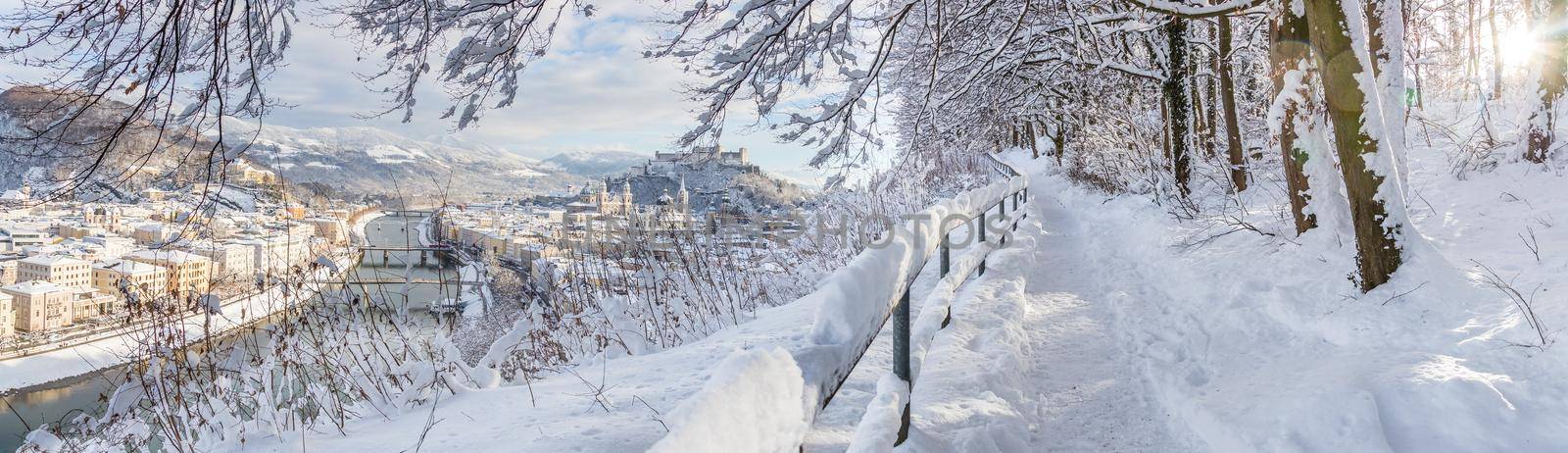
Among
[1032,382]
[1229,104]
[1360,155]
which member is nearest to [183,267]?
[1032,382]

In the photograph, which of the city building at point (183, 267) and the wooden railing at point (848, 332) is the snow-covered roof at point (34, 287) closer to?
the city building at point (183, 267)

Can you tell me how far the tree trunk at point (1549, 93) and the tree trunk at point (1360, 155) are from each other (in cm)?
487

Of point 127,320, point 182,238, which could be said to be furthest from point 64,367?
point 127,320

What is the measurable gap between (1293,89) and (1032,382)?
3369mm

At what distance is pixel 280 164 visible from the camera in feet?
14.4

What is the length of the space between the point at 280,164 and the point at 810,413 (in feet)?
15.2

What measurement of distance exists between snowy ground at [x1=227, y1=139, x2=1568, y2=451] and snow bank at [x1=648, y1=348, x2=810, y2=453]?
1.39 feet

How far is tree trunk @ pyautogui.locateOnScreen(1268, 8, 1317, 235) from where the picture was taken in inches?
197

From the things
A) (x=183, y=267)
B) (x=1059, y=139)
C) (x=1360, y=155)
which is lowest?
(x=183, y=267)

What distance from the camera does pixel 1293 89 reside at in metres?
4.97

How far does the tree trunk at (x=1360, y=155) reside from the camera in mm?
4230

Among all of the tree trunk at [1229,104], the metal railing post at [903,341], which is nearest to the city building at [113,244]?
the metal railing post at [903,341]

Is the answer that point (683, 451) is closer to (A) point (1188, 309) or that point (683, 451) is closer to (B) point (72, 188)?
(B) point (72, 188)

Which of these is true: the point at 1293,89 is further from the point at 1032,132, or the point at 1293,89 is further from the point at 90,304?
the point at 1032,132
